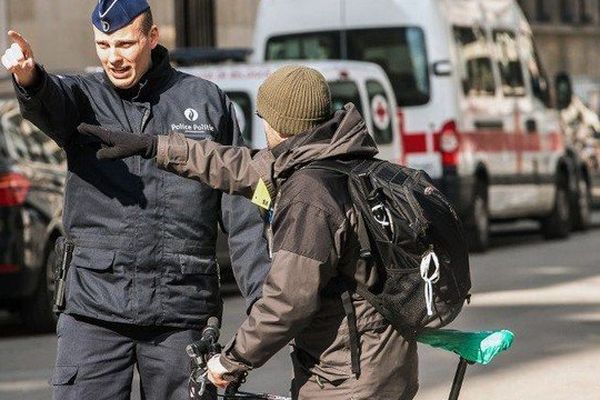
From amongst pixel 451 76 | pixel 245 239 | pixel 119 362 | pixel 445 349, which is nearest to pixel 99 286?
pixel 119 362

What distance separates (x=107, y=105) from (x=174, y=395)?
827 millimetres

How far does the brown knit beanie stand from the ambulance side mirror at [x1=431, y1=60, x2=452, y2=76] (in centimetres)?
1370

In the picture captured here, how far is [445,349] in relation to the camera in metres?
4.49

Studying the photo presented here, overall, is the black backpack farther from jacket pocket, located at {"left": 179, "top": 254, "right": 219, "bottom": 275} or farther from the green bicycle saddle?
jacket pocket, located at {"left": 179, "top": 254, "right": 219, "bottom": 275}

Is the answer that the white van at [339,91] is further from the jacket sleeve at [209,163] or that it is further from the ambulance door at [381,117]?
the jacket sleeve at [209,163]

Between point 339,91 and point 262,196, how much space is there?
36.3 ft

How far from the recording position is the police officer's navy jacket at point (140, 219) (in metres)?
5.09

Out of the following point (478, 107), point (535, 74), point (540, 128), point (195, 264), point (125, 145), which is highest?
point (125, 145)

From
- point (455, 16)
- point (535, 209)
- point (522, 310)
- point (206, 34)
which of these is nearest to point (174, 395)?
point (522, 310)

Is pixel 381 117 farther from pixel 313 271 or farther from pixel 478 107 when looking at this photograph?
pixel 313 271

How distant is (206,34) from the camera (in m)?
30.0

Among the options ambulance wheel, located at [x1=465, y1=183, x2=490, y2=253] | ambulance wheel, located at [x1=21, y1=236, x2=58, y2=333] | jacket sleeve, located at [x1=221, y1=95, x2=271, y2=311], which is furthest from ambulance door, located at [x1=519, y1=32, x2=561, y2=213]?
jacket sleeve, located at [x1=221, y1=95, x2=271, y2=311]

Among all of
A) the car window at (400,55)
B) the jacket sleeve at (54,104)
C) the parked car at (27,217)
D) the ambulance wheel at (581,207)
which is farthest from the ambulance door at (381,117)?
the jacket sleeve at (54,104)

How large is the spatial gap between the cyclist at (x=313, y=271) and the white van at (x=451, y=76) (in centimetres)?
1257
